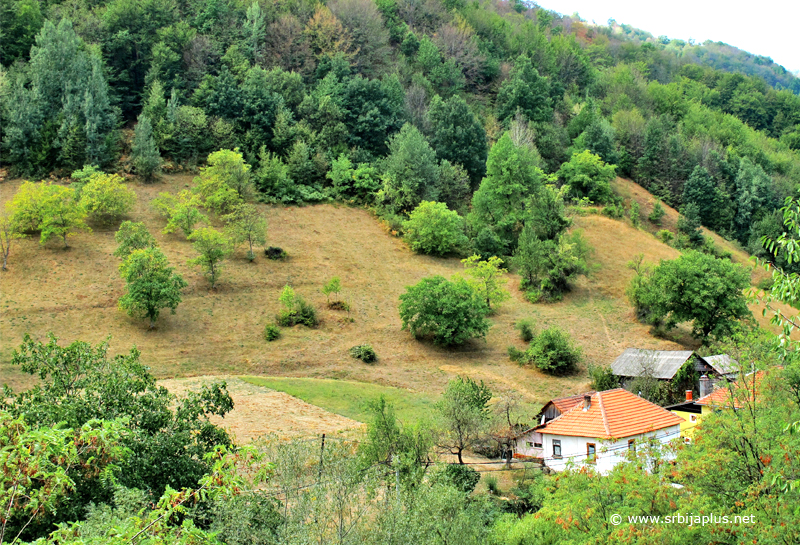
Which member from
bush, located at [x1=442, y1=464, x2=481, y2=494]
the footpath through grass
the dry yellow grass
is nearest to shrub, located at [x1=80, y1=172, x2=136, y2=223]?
the dry yellow grass

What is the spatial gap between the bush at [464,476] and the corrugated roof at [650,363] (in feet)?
48.1

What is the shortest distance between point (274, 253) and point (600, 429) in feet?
93.3

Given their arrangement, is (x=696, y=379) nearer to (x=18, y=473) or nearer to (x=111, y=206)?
(x=18, y=473)

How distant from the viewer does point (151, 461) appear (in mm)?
15102

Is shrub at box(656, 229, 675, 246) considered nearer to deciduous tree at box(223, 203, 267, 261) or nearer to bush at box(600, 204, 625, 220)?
bush at box(600, 204, 625, 220)

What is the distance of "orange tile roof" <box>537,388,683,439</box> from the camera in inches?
985

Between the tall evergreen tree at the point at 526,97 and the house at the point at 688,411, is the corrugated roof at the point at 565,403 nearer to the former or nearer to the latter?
the house at the point at 688,411

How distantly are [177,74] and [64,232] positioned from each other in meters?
22.9

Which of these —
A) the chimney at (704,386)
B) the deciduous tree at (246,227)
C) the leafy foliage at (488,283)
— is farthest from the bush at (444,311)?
the chimney at (704,386)

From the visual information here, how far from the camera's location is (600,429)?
25.0 meters

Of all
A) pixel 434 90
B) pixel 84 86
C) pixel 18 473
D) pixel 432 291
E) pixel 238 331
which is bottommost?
pixel 238 331

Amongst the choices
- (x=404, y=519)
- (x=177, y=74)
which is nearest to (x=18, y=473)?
(x=404, y=519)

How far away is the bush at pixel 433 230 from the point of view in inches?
2015

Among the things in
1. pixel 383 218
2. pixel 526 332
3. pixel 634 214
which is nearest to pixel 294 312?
pixel 526 332
